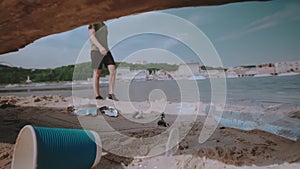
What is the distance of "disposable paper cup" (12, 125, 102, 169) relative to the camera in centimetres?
79

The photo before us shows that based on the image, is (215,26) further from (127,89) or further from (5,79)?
(5,79)

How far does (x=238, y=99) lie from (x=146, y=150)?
1124 millimetres

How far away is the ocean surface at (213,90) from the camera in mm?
1577

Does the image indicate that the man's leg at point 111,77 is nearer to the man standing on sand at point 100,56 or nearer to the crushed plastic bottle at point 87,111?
the man standing on sand at point 100,56


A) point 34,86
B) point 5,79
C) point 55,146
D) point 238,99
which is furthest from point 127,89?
point 5,79

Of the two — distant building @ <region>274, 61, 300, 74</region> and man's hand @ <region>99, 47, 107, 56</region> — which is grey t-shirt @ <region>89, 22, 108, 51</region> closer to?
man's hand @ <region>99, 47, 107, 56</region>

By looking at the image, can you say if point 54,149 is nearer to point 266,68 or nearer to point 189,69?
point 189,69

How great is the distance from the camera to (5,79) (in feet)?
11.7

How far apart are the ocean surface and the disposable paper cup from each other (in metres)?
1.26

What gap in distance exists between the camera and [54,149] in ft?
2.72

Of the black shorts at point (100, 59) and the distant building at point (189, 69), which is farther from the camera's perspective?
the black shorts at point (100, 59)

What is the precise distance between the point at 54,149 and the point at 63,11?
59 cm

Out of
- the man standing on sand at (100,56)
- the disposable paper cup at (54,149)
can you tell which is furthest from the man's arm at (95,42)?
the disposable paper cup at (54,149)

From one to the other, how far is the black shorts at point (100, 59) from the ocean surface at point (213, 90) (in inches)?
11.5
